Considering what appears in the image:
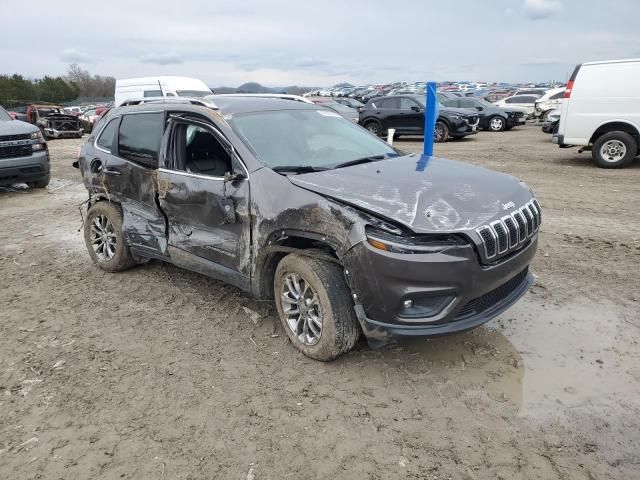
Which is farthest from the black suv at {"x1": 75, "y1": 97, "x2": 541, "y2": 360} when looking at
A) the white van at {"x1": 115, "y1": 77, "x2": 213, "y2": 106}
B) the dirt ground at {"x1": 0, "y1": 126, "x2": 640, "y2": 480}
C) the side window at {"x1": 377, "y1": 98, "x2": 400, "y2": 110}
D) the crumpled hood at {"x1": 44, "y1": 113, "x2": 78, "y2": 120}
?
the crumpled hood at {"x1": 44, "y1": 113, "x2": 78, "y2": 120}

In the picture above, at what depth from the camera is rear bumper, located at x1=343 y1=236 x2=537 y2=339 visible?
2.94 meters

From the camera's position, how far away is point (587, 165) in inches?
445

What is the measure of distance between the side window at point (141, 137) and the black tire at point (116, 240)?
24.0 inches

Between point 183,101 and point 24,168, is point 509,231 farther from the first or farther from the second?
point 24,168

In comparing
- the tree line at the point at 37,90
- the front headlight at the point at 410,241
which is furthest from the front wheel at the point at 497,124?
the tree line at the point at 37,90

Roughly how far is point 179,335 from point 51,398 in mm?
1025

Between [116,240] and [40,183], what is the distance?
650cm

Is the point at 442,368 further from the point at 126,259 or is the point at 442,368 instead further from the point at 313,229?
the point at 126,259

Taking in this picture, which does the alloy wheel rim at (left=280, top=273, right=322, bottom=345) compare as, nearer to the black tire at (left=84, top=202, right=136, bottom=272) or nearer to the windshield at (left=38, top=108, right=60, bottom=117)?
the black tire at (left=84, top=202, right=136, bottom=272)

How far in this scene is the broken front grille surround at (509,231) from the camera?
306 centimetres

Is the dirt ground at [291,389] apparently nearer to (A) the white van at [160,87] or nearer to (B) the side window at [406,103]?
(A) the white van at [160,87]

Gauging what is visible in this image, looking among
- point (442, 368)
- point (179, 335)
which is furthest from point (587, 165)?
point (179, 335)

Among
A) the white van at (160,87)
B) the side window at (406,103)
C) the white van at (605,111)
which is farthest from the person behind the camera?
the side window at (406,103)

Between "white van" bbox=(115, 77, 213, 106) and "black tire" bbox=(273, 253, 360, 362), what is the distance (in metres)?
14.4
